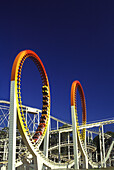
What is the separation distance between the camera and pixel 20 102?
17266 millimetres

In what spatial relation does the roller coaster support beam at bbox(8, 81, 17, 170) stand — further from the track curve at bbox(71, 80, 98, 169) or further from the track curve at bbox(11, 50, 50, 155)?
the track curve at bbox(71, 80, 98, 169)

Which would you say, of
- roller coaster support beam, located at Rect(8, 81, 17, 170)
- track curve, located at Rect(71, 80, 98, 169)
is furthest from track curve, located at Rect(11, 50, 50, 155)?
track curve, located at Rect(71, 80, 98, 169)

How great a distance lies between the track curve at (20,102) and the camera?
55.2ft

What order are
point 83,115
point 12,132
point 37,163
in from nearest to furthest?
point 12,132
point 37,163
point 83,115

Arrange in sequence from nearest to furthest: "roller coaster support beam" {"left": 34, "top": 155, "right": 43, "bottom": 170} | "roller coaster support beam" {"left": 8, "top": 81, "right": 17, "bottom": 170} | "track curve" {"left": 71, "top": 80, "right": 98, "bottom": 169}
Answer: "roller coaster support beam" {"left": 8, "top": 81, "right": 17, "bottom": 170} → "roller coaster support beam" {"left": 34, "top": 155, "right": 43, "bottom": 170} → "track curve" {"left": 71, "top": 80, "right": 98, "bottom": 169}

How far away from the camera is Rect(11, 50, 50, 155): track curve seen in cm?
1681

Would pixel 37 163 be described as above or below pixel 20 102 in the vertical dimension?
below

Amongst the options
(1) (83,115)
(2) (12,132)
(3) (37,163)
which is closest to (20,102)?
(2) (12,132)

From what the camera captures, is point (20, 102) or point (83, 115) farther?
point (83, 115)

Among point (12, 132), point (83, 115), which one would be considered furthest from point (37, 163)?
point (83, 115)

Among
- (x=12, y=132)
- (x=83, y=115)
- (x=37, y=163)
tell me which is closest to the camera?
(x=12, y=132)

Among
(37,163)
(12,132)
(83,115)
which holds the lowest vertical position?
(37,163)

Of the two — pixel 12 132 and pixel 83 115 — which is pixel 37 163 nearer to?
pixel 12 132

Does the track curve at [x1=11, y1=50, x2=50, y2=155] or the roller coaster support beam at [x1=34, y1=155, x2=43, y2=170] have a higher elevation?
the track curve at [x1=11, y1=50, x2=50, y2=155]
